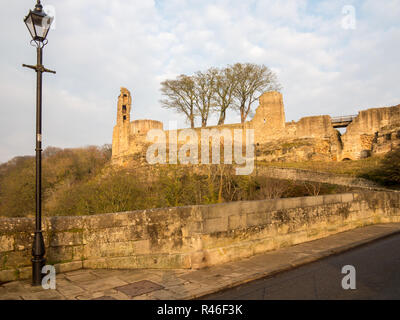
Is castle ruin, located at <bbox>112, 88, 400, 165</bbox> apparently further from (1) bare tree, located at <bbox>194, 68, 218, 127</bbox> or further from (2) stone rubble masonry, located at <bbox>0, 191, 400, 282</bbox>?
(2) stone rubble masonry, located at <bbox>0, 191, 400, 282</bbox>

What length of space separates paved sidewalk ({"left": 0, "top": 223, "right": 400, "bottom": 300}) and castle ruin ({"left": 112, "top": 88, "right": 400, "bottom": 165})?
28569 mm

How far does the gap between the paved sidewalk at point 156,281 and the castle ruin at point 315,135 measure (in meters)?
28.6

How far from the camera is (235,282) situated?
4.66 metres

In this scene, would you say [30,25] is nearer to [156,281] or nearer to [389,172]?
[156,281]

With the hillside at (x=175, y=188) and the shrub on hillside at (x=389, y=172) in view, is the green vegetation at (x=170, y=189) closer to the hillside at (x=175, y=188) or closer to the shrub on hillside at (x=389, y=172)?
the hillside at (x=175, y=188)

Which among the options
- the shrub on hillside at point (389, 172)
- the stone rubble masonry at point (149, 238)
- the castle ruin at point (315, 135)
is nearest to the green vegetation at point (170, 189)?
the shrub on hillside at point (389, 172)

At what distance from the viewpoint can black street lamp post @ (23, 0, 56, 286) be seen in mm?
4406

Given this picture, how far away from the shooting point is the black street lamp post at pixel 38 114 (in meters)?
4.41

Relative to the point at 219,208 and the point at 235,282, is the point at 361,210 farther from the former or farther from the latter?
the point at 235,282

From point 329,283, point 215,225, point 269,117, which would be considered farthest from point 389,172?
point 269,117

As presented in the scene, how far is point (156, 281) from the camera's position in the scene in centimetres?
464

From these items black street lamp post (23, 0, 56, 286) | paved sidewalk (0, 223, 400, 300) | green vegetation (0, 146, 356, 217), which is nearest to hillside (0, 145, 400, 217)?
green vegetation (0, 146, 356, 217)

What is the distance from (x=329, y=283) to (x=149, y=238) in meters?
3.16
